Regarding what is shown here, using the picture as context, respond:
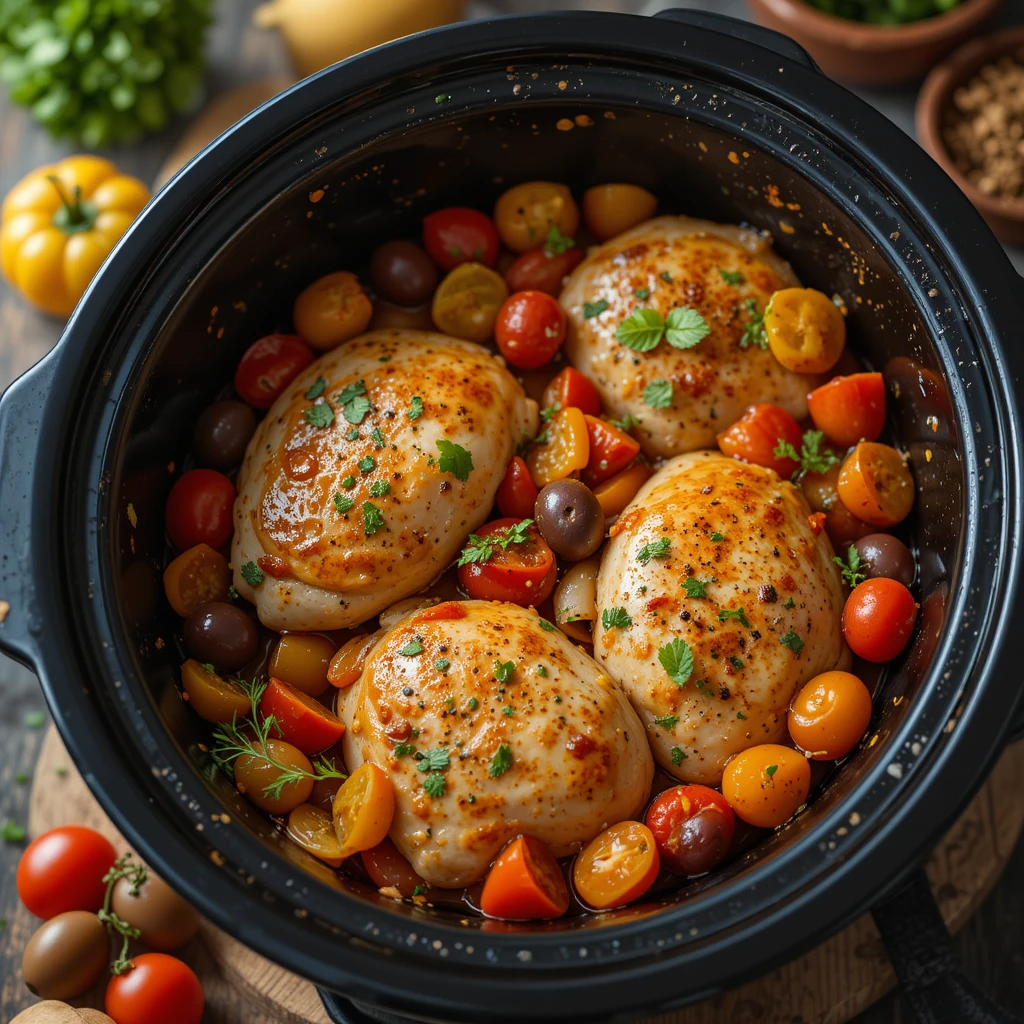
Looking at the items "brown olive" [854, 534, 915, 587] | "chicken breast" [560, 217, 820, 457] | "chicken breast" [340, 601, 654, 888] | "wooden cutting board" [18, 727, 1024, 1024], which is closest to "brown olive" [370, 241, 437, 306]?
"chicken breast" [560, 217, 820, 457]

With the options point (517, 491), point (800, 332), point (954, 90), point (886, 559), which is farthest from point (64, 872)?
point (954, 90)

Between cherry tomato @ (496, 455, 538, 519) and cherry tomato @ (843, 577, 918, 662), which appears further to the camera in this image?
cherry tomato @ (496, 455, 538, 519)

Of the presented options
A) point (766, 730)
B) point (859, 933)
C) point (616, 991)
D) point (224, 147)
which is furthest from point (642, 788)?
point (224, 147)

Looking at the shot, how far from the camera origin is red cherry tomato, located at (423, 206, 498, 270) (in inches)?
122

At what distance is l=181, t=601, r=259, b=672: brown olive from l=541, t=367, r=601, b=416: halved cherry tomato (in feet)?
3.21

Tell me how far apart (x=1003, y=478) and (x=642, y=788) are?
105cm

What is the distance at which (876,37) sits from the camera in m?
3.83

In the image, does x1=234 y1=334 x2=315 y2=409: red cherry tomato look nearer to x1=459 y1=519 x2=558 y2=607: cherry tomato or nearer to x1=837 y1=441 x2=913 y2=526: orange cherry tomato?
Result: x1=459 y1=519 x2=558 y2=607: cherry tomato

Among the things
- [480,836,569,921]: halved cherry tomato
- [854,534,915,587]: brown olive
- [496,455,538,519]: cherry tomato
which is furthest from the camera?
[496,455,538,519]: cherry tomato

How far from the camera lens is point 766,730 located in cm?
260

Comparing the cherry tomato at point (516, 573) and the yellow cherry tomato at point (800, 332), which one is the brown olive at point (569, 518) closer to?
the cherry tomato at point (516, 573)

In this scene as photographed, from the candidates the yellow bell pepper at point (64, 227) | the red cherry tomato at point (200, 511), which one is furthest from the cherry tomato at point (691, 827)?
the yellow bell pepper at point (64, 227)

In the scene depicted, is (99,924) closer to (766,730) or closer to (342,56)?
(766,730)

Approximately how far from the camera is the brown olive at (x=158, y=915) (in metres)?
2.95
